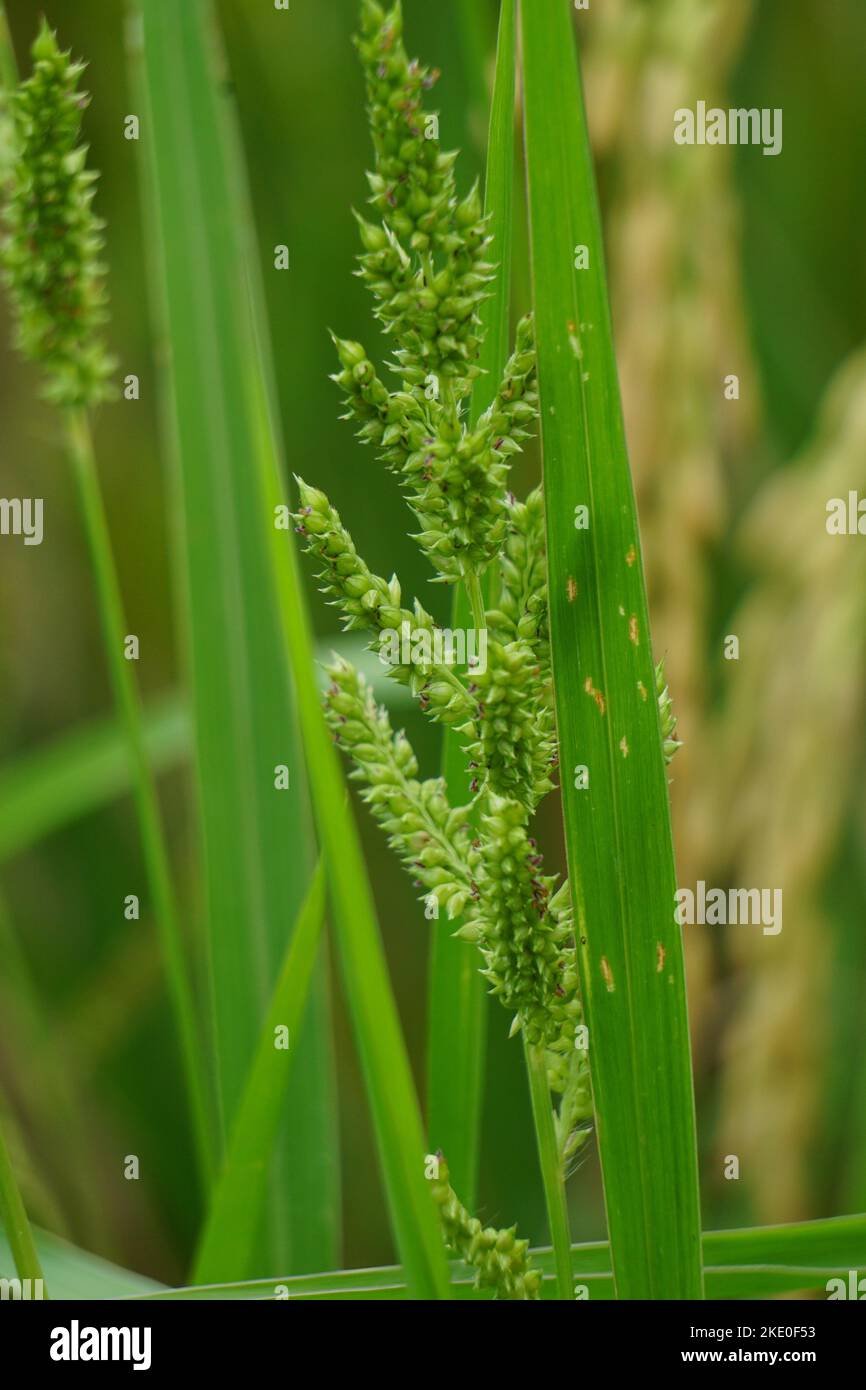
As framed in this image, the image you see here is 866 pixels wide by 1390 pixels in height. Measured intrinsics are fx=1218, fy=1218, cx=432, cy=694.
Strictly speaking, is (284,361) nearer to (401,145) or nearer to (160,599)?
(160,599)

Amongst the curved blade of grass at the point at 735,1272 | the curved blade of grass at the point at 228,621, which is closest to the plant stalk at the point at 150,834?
the curved blade of grass at the point at 228,621

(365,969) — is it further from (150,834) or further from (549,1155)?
(150,834)

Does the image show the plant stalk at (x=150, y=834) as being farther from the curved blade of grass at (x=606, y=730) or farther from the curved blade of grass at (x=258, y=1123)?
the curved blade of grass at (x=606, y=730)

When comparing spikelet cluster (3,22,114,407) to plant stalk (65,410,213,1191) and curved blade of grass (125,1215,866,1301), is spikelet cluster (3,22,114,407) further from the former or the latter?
curved blade of grass (125,1215,866,1301)

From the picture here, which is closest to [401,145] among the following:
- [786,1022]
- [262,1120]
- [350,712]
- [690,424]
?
[350,712]

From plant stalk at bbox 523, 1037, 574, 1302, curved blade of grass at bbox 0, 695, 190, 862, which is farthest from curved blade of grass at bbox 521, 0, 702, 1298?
curved blade of grass at bbox 0, 695, 190, 862

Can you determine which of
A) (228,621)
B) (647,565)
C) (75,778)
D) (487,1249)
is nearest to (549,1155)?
(487,1249)

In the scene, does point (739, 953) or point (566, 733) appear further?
point (739, 953)
